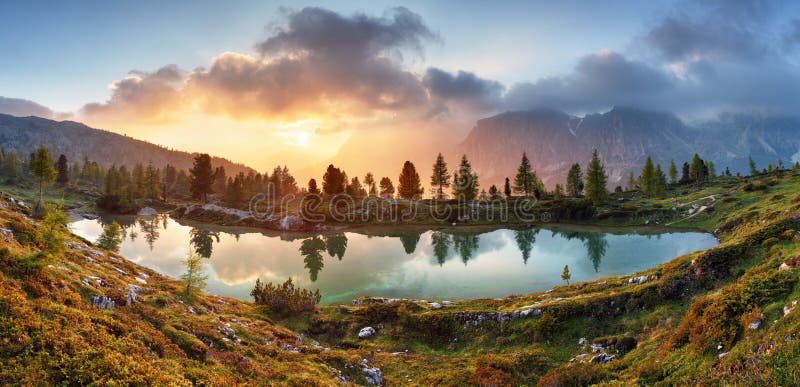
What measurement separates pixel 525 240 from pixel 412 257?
27187 mm

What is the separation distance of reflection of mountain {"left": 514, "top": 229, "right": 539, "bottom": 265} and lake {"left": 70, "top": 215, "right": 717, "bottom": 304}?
18 centimetres

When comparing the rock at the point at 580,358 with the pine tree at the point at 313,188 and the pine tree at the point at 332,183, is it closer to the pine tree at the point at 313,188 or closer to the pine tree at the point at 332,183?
the pine tree at the point at 332,183

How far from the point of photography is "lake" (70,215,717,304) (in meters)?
42.0

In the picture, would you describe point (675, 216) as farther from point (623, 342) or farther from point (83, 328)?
point (83, 328)

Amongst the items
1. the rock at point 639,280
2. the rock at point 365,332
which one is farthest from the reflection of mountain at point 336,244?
the rock at point 639,280

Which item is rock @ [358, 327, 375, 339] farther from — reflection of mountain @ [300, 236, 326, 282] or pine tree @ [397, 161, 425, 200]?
pine tree @ [397, 161, 425, 200]

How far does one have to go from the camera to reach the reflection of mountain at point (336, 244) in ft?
214

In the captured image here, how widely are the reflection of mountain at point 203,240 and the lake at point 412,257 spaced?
0.64 feet

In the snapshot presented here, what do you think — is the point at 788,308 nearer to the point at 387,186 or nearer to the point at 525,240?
the point at 525,240

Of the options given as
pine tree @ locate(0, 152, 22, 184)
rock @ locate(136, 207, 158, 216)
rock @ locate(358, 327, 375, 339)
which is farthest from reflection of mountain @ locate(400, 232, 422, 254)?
pine tree @ locate(0, 152, 22, 184)

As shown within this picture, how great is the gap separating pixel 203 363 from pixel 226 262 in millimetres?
47721

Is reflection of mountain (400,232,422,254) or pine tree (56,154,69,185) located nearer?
reflection of mountain (400,232,422,254)

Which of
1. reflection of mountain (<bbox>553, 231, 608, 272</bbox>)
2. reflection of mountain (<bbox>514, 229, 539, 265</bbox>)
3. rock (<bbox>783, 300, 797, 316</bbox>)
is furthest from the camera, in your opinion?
reflection of mountain (<bbox>514, 229, 539, 265</bbox>)

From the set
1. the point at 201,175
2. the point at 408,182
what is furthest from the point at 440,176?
the point at 201,175
